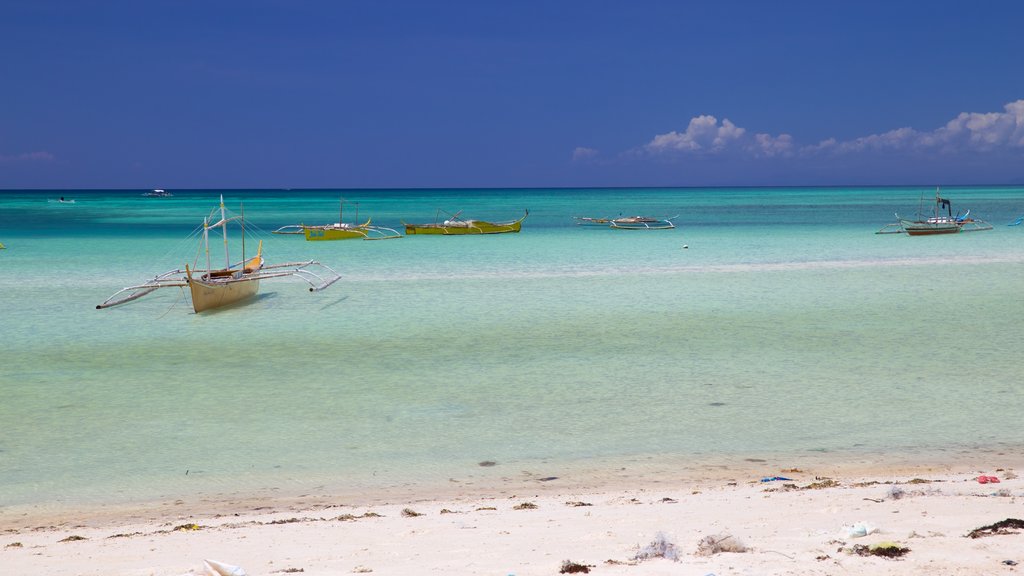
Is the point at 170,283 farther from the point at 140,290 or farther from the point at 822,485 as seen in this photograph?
the point at 822,485

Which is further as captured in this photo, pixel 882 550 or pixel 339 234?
pixel 339 234

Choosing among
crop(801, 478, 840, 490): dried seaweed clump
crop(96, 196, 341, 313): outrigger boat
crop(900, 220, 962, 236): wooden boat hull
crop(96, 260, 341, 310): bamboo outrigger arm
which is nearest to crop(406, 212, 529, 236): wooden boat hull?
crop(900, 220, 962, 236): wooden boat hull

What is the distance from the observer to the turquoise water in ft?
23.9

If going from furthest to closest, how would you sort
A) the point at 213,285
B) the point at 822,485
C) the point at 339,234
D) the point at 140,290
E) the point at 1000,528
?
the point at 339,234, the point at 140,290, the point at 213,285, the point at 822,485, the point at 1000,528

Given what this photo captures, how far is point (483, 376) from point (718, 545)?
616cm

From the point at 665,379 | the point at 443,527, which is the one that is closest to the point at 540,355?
the point at 665,379

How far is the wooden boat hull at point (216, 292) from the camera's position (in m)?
15.3

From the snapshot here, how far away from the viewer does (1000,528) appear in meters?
4.58

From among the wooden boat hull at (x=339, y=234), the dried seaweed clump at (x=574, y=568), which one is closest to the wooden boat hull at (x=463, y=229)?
the wooden boat hull at (x=339, y=234)

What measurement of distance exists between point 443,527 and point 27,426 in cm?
517

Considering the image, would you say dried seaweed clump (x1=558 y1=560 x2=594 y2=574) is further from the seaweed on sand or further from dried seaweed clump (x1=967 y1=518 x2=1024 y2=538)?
dried seaweed clump (x1=967 y1=518 x2=1024 y2=538)

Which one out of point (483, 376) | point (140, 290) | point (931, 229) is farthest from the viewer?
point (931, 229)

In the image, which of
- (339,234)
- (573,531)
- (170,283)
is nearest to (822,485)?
(573,531)

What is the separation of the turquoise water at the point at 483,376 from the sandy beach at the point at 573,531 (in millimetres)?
682
